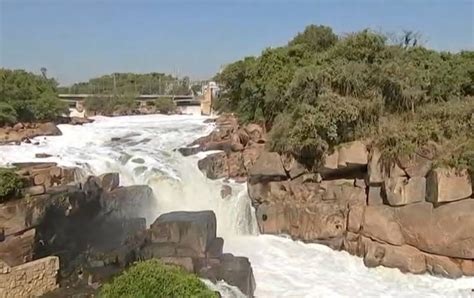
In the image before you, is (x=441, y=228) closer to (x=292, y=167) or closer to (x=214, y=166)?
(x=292, y=167)

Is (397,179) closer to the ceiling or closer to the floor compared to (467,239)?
closer to the ceiling

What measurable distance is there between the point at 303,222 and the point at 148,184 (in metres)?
5.77

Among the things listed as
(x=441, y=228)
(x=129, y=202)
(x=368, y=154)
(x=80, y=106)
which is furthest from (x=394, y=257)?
(x=80, y=106)

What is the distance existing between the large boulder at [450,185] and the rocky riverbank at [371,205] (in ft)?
0.09

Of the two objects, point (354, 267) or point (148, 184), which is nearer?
point (354, 267)

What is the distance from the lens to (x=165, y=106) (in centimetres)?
4372

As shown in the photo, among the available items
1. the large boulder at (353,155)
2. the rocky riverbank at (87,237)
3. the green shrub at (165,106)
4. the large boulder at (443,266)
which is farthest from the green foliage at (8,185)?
the green shrub at (165,106)

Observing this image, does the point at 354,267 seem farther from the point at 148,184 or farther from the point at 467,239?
the point at 148,184

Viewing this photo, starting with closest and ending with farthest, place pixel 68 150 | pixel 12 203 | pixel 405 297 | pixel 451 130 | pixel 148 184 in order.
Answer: pixel 405 297, pixel 12 203, pixel 451 130, pixel 148 184, pixel 68 150

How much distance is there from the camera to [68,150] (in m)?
19.8

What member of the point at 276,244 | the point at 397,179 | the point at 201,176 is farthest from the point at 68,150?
the point at 397,179

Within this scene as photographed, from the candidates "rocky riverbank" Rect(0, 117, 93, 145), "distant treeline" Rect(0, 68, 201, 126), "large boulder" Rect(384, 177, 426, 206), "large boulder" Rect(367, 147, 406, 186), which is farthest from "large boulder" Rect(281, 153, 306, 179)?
"distant treeline" Rect(0, 68, 201, 126)

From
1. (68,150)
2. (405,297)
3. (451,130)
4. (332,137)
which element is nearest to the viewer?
(405,297)

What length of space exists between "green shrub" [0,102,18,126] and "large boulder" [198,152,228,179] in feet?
32.0
